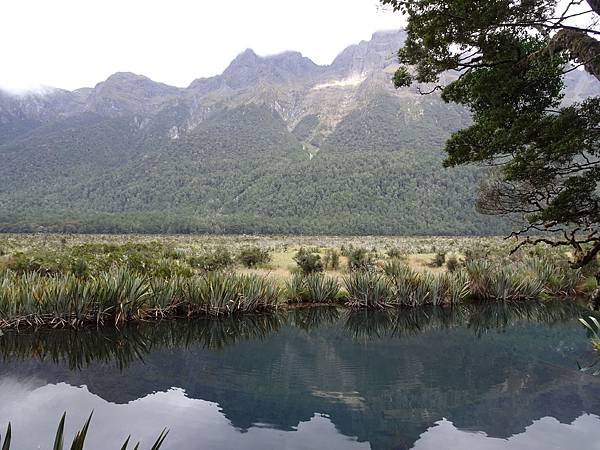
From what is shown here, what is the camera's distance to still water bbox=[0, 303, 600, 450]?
19.9 ft

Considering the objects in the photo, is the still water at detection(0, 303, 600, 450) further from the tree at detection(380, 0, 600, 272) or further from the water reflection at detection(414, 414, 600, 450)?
the tree at detection(380, 0, 600, 272)

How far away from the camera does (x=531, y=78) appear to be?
25.4ft

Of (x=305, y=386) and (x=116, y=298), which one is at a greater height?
(x=116, y=298)

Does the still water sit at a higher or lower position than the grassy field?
higher

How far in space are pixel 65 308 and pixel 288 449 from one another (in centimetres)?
790

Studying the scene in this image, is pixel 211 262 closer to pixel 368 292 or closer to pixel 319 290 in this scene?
pixel 319 290

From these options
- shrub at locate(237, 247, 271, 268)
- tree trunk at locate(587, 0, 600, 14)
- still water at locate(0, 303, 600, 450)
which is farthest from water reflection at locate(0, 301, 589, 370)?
shrub at locate(237, 247, 271, 268)

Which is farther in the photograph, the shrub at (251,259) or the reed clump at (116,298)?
the shrub at (251,259)

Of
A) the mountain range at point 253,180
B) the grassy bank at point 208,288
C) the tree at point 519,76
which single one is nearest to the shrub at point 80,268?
the grassy bank at point 208,288

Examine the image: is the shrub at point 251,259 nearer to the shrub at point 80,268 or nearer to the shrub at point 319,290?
the shrub at point 319,290

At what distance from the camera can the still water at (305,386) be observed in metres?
6.07

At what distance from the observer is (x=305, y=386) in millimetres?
7848

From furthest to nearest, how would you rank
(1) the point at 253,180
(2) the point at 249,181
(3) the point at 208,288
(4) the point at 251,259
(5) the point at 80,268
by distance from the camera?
1. (1) the point at 253,180
2. (2) the point at 249,181
3. (4) the point at 251,259
4. (5) the point at 80,268
5. (3) the point at 208,288

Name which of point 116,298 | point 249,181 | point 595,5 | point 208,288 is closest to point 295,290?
point 208,288
